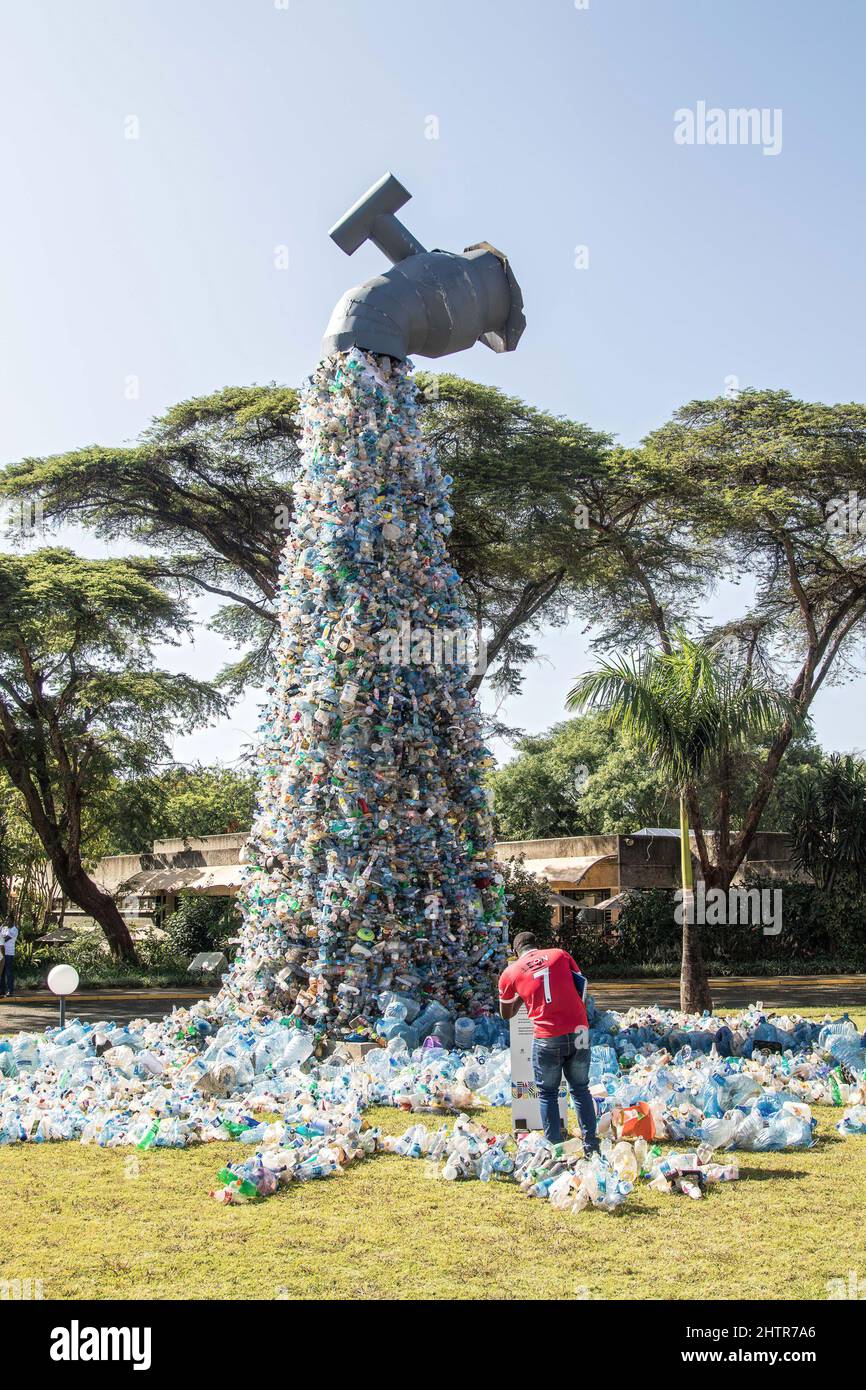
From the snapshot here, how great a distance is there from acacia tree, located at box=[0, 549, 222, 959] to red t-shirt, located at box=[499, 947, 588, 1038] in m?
16.2

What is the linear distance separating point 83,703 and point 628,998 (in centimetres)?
1242

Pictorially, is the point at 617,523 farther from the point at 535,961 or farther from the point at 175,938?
the point at 535,961

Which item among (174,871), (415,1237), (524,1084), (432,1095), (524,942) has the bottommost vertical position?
(174,871)

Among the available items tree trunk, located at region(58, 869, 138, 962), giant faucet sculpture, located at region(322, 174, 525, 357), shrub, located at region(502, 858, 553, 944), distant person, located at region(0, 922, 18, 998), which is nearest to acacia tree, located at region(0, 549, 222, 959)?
tree trunk, located at region(58, 869, 138, 962)

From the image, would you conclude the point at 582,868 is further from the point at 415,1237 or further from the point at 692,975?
the point at 415,1237

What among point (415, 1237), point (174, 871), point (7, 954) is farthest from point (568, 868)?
point (415, 1237)

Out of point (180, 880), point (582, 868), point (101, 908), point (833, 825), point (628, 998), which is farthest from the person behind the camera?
point (180, 880)

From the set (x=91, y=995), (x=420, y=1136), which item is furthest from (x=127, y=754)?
(x=420, y=1136)

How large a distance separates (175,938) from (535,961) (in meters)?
19.7

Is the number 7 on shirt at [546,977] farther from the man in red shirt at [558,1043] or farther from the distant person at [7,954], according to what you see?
the distant person at [7,954]

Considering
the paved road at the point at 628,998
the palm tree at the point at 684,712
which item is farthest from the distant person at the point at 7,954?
the palm tree at the point at 684,712

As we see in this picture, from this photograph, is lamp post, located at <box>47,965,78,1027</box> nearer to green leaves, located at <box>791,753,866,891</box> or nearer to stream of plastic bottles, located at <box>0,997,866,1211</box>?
stream of plastic bottles, located at <box>0,997,866,1211</box>

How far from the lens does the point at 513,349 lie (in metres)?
11.5

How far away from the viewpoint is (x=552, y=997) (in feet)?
21.0
